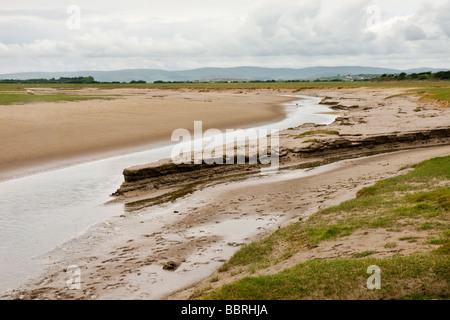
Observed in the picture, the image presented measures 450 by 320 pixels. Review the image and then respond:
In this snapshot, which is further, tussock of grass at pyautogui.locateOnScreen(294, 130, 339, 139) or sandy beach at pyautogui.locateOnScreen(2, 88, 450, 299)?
tussock of grass at pyautogui.locateOnScreen(294, 130, 339, 139)

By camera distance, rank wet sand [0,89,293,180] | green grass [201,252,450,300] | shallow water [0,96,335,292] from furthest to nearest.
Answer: wet sand [0,89,293,180], shallow water [0,96,335,292], green grass [201,252,450,300]

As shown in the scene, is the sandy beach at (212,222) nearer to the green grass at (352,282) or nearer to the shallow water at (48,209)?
the shallow water at (48,209)

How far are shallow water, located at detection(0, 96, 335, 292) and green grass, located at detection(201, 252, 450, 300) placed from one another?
6165 millimetres

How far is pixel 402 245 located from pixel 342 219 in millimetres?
2738

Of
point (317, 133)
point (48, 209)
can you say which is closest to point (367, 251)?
point (48, 209)

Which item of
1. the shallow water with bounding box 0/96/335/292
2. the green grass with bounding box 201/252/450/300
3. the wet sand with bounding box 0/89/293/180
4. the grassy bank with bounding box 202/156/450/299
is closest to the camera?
the green grass with bounding box 201/252/450/300

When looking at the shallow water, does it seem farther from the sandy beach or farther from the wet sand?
the wet sand

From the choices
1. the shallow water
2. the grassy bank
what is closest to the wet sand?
the shallow water

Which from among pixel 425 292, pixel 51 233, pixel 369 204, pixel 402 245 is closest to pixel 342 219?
pixel 369 204

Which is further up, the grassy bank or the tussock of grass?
the tussock of grass

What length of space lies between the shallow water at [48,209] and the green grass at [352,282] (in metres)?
6.17

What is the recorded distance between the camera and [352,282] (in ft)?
23.7

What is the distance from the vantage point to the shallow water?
11.4 meters

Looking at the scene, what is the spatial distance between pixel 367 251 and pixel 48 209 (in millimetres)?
12316
